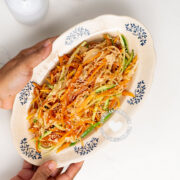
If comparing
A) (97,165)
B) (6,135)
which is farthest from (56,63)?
(97,165)

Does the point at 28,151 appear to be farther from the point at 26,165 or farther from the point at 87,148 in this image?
the point at 87,148

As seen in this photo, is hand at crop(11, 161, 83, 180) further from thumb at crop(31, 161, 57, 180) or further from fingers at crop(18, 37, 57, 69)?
fingers at crop(18, 37, 57, 69)

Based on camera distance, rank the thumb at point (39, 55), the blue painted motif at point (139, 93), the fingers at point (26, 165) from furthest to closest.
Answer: the fingers at point (26, 165)
the blue painted motif at point (139, 93)
the thumb at point (39, 55)

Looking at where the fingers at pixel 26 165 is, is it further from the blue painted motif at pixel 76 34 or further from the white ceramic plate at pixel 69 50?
the blue painted motif at pixel 76 34

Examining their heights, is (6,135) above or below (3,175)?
above

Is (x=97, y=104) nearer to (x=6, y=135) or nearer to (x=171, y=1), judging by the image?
(x=6, y=135)

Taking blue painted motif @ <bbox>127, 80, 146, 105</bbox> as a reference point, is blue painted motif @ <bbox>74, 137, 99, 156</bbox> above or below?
below

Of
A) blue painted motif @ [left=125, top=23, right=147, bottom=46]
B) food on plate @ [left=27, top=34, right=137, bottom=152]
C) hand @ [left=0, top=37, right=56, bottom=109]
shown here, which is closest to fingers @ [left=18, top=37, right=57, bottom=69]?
hand @ [left=0, top=37, right=56, bottom=109]

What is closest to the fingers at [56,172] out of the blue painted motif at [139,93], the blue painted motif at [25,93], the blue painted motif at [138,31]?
the blue painted motif at [25,93]
